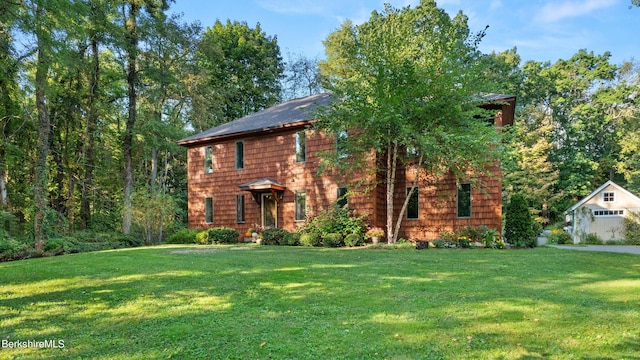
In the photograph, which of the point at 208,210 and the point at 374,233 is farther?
the point at 208,210

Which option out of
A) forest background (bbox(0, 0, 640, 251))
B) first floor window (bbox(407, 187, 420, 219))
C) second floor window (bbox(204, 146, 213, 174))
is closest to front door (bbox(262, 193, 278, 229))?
second floor window (bbox(204, 146, 213, 174))

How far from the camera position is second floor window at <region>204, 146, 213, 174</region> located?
18828 millimetres

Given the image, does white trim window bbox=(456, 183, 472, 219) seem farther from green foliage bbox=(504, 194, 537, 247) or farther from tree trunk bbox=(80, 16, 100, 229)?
tree trunk bbox=(80, 16, 100, 229)

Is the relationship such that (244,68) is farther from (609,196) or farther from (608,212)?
(608,212)

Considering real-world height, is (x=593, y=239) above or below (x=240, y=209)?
below

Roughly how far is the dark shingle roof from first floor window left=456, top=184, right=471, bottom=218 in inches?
266

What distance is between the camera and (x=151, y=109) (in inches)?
892

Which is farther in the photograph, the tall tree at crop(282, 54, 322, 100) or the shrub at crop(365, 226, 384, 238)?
the tall tree at crop(282, 54, 322, 100)

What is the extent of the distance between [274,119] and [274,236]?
19.3 ft

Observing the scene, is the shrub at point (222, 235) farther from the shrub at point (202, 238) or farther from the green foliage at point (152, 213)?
the green foliage at point (152, 213)

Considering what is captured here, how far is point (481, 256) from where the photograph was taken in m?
9.81

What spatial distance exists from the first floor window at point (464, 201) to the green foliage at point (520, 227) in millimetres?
1508

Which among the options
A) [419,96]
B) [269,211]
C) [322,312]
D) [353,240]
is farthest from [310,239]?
[322,312]

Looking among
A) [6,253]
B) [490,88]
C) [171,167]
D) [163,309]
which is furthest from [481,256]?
[171,167]
